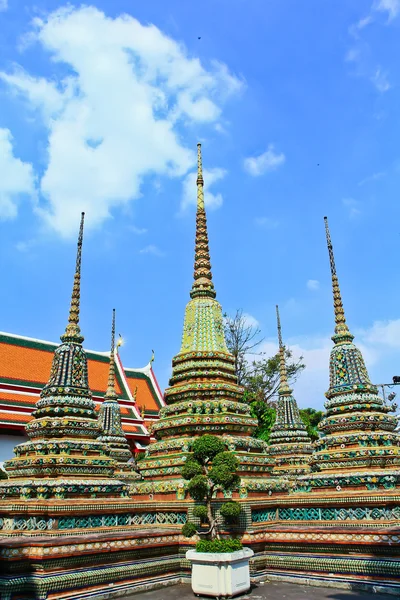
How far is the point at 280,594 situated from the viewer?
749 cm

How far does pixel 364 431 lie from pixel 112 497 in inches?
210

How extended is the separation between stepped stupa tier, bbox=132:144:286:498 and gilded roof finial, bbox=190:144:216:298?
3 centimetres

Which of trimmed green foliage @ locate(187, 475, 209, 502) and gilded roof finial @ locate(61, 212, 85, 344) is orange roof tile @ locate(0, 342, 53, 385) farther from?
trimmed green foliage @ locate(187, 475, 209, 502)

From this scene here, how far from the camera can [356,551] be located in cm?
786

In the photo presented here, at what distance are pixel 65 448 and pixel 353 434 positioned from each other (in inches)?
231

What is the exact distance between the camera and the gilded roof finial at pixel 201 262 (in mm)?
12883

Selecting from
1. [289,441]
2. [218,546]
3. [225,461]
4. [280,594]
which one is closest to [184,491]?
[225,461]

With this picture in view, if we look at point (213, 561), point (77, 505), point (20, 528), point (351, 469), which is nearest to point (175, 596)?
point (213, 561)

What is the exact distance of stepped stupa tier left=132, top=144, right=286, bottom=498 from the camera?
33.4 ft

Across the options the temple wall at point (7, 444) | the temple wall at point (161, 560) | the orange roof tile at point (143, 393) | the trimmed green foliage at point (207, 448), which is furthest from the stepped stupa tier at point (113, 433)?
the orange roof tile at point (143, 393)

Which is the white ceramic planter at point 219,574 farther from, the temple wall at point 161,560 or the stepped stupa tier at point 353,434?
the stepped stupa tier at point 353,434

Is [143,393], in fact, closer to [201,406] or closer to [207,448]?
[201,406]

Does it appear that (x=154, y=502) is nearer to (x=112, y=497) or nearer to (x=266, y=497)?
(x=112, y=497)

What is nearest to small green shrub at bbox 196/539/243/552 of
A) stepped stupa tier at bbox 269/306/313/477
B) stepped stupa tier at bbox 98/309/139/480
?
stepped stupa tier at bbox 98/309/139/480
